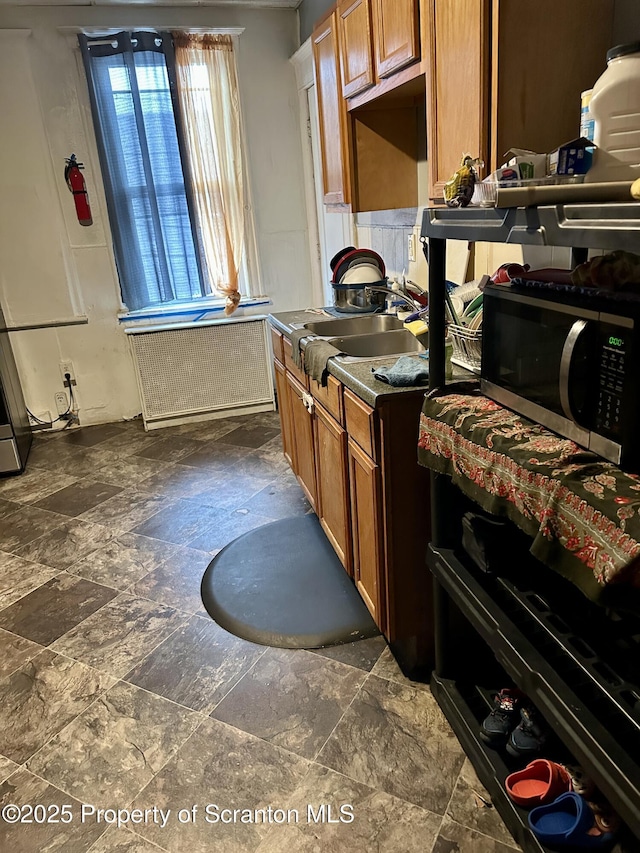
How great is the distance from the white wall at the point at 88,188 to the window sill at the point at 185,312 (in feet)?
0.42

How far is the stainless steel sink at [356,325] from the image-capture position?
2799mm

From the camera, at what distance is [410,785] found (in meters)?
1.59

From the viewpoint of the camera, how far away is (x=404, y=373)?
172cm

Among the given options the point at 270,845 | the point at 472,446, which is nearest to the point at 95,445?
the point at 270,845

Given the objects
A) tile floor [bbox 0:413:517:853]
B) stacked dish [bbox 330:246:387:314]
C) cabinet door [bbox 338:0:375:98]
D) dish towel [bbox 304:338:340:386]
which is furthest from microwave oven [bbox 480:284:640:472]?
stacked dish [bbox 330:246:387:314]

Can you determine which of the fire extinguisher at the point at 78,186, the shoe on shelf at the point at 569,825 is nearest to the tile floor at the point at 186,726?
the shoe on shelf at the point at 569,825

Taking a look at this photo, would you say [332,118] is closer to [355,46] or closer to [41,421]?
[355,46]

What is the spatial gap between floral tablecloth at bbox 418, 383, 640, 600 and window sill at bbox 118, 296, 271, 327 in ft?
10.9

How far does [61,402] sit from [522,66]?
3823 mm

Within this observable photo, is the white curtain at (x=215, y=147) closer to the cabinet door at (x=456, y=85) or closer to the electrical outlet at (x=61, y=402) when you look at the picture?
the electrical outlet at (x=61, y=402)

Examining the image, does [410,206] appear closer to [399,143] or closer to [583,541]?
[399,143]

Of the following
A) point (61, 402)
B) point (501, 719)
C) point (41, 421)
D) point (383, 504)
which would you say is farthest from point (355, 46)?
point (41, 421)

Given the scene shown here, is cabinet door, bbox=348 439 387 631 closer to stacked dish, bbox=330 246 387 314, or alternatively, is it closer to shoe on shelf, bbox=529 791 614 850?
shoe on shelf, bbox=529 791 614 850

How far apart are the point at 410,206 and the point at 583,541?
225 cm
